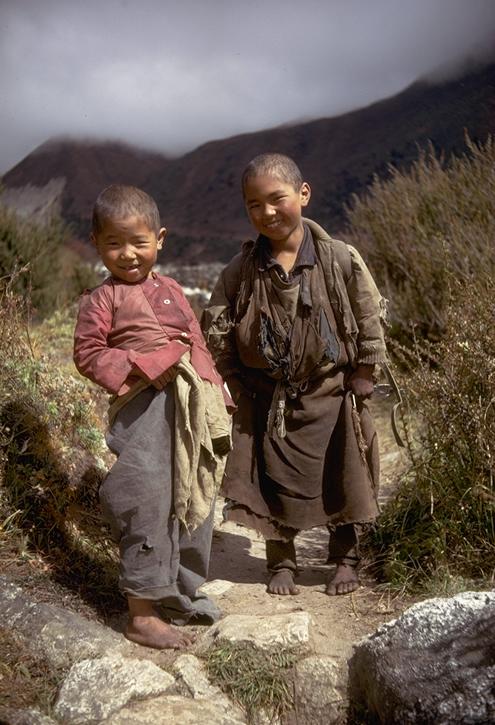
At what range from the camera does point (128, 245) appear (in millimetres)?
2619

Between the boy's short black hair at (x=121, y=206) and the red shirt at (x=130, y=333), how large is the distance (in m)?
0.22

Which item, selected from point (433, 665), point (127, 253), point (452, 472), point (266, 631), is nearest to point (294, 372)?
point (452, 472)

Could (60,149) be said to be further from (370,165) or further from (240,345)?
(240,345)

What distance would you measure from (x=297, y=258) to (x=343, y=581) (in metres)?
1.33

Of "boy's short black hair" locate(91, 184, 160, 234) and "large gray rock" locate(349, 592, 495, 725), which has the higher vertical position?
"boy's short black hair" locate(91, 184, 160, 234)

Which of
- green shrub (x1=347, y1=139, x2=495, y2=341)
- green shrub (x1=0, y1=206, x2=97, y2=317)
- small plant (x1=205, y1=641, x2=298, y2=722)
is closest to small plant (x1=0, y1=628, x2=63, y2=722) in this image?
small plant (x1=205, y1=641, x2=298, y2=722)

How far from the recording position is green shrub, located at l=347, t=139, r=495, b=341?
5.84 meters

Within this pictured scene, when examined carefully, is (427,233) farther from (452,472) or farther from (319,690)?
(319,690)

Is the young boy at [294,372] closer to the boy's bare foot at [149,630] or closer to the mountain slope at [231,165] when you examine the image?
the boy's bare foot at [149,630]

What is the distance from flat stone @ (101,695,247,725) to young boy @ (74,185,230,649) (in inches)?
12.0

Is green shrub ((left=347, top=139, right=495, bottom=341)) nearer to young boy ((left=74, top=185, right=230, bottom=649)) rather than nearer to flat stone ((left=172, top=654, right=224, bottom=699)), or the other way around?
young boy ((left=74, top=185, right=230, bottom=649))

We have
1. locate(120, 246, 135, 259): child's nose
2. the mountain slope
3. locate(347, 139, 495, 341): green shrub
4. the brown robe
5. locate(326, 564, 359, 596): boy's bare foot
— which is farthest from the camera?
the mountain slope

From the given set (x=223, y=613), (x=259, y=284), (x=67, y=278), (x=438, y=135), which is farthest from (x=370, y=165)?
(x=223, y=613)

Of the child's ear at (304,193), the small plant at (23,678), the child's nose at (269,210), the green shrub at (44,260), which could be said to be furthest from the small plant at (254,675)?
the green shrub at (44,260)
